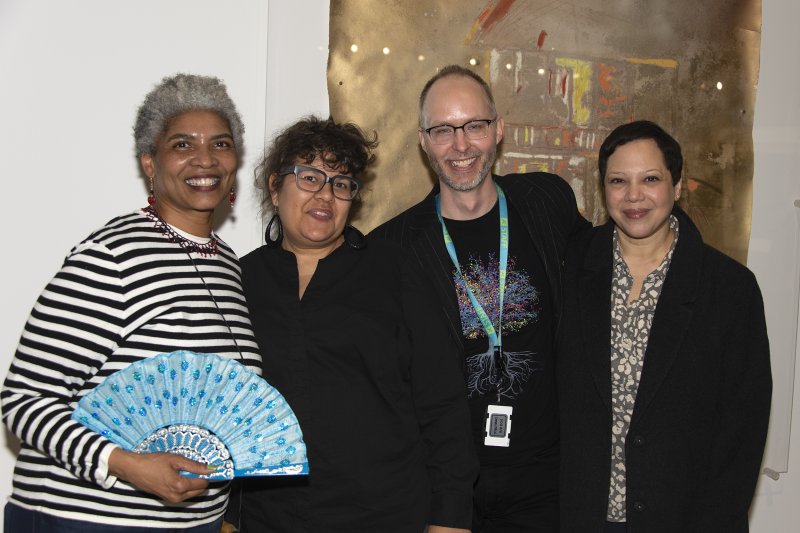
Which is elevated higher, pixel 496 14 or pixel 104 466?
pixel 496 14

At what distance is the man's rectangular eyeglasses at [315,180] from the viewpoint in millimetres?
2037

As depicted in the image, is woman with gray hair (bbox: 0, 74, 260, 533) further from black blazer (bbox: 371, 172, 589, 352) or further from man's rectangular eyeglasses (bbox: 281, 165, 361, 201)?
black blazer (bbox: 371, 172, 589, 352)

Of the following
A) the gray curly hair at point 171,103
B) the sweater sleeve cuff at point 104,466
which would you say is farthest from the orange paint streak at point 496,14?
the sweater sleeve cuff at point 104,466

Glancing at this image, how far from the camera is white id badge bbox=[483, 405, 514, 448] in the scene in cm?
228

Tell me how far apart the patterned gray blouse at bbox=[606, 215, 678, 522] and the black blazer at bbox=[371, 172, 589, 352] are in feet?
0.79

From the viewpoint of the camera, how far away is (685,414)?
217 cm

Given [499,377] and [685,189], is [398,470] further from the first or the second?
[685,189]

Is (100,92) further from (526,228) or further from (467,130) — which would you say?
(526,228)

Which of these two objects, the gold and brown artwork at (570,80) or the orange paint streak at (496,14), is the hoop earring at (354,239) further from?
the orange paint streak at (496,14)

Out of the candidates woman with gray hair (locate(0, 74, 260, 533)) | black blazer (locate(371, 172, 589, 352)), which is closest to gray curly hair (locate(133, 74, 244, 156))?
woman with gray hair (locate(0, 74, 260, 533))

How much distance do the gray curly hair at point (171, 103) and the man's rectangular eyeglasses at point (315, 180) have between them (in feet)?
0.89

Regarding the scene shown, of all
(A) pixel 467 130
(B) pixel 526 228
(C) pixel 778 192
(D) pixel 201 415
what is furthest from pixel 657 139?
(D) pixel 201 415

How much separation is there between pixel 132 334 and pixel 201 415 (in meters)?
0.26

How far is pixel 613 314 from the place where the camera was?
2287 millimetres
